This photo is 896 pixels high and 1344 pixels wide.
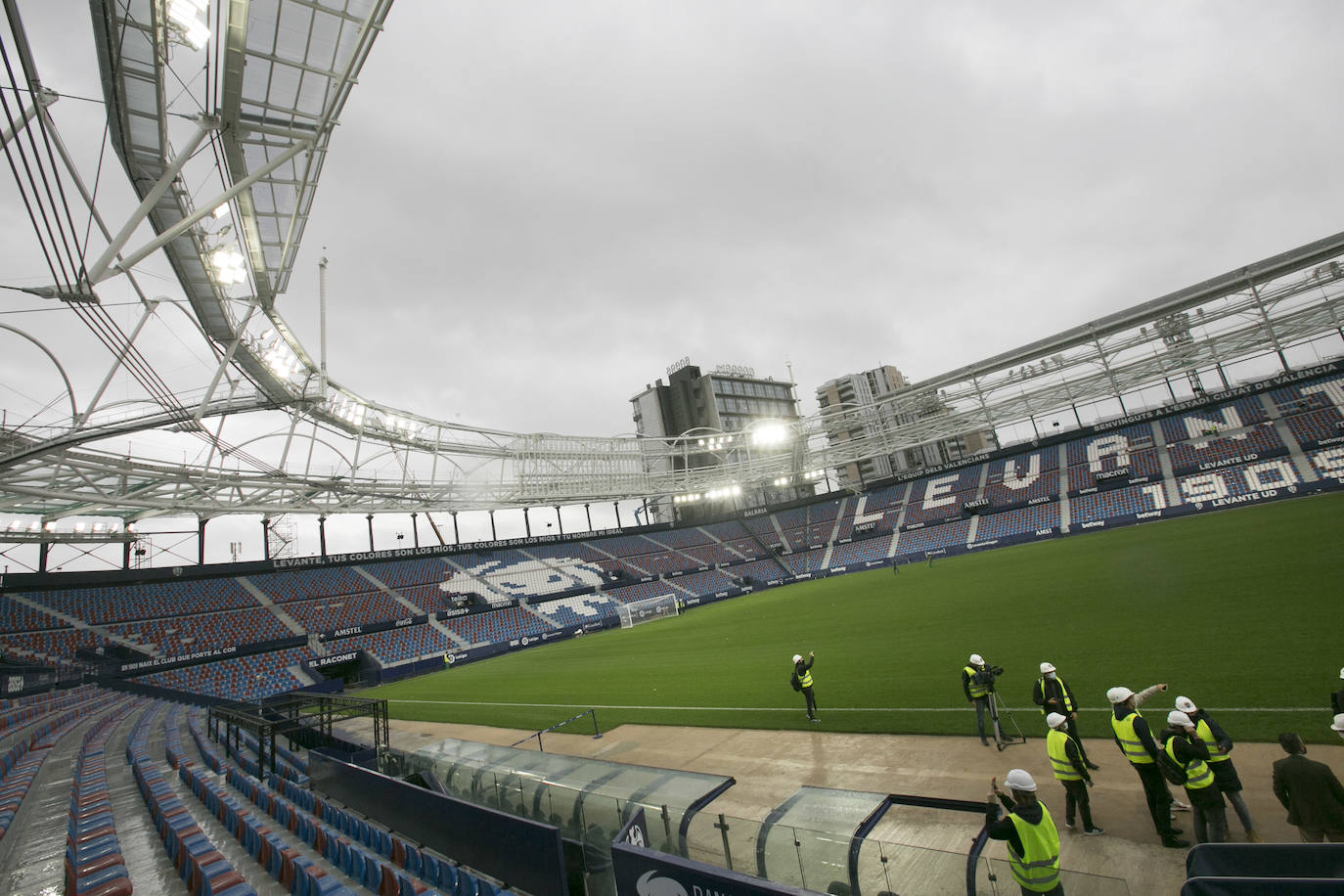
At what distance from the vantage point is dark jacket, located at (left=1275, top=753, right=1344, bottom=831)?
15.7 ft

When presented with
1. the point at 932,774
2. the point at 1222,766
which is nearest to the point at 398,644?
the point at 932,774

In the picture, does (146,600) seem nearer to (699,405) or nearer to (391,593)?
(391,593)

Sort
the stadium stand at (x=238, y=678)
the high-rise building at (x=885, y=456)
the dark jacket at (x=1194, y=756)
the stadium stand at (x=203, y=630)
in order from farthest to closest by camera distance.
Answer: the high-rise building at (x=885, y=456), the stadium stand at (x=203, y=630), the stadium stand at (x=238, y=678), the dark jacket at (x=1194, y=756)

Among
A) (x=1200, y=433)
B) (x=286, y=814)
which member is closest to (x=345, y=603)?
(x=286, y=814)

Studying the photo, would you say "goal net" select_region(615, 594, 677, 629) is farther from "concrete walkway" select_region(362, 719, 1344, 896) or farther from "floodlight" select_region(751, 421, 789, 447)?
"concrete walkway" select_region(362, 719, 1344, 896)

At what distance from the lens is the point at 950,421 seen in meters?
44.2

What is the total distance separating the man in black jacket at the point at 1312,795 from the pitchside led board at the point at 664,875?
4.52 m

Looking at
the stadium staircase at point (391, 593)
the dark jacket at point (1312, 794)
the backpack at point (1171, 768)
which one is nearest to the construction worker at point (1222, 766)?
the backpack at point (1171, 768)

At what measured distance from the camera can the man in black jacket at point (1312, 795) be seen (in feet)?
15.7

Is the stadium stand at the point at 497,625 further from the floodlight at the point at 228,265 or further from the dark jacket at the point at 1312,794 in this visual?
the dark jacket at the point at 1312,794

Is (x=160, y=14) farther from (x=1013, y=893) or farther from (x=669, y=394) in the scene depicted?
(x=669, y=394)

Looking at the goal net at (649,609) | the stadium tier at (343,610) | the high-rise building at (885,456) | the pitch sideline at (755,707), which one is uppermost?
the high-rise building at (885,456)

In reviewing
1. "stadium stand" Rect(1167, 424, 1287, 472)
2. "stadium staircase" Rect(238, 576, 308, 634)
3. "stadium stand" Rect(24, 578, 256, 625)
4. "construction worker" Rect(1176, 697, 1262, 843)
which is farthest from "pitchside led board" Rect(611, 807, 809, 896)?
"stadium stand" Rect(1167, 424, 1287, 472)

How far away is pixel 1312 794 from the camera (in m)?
4.85
